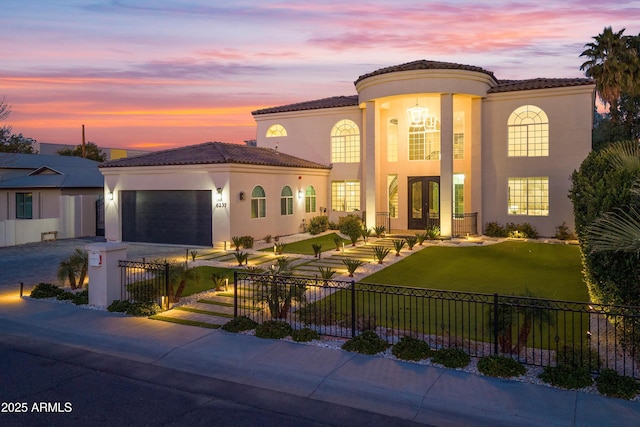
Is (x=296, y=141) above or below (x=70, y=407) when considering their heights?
above

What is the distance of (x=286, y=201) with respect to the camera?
84.6 feet

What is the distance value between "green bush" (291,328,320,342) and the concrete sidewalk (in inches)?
10.6

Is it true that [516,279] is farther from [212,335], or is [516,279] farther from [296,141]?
[296,141]

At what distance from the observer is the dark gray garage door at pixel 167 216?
22453 mm

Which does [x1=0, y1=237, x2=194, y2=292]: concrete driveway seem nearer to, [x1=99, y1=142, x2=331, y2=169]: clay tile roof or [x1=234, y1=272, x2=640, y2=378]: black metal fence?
[x1=99, y1=142, x2=331, y2=169]: clay tile roof

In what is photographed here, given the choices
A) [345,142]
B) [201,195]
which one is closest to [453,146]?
[345,142]

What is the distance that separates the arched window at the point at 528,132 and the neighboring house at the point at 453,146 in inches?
1.8

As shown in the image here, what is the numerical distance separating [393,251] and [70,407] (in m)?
15.3

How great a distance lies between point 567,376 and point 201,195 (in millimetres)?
17962

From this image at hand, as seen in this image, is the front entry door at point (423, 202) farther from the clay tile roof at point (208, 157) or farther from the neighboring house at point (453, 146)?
the clay tile roof at point (208, 157)

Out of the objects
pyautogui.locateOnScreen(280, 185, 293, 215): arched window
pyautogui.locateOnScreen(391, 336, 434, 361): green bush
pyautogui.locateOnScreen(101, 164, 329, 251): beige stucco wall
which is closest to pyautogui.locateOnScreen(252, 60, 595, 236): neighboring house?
pyautogui.locateOnScreen(280, 185, 293, 215): arched window

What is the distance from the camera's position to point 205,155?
23.0 metres

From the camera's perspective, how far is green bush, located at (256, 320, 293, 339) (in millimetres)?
9453

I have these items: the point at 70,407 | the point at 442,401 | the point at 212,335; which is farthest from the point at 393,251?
the point at 70,407
